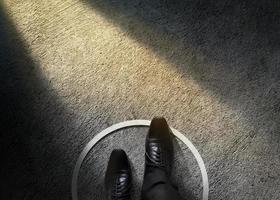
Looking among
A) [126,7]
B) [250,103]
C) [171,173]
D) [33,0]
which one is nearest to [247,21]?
[250,103]

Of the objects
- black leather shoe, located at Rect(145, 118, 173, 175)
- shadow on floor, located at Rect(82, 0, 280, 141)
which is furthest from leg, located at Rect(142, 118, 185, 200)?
shadow on floor, located at Rect(82, 0, 280, 141)

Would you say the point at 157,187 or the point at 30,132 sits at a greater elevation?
the point at 30,132

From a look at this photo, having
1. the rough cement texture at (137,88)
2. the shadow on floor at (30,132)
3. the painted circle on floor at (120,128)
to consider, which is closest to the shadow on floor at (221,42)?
the rough cement texture at (137,88)

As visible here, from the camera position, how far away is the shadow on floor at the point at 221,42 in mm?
1304

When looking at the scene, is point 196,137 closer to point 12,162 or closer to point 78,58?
point 78,58

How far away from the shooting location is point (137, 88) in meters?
1.30

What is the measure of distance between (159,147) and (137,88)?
0.73ft

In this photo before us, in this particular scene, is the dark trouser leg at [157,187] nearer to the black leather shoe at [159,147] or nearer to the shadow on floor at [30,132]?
the black leather shoe at [159,147]

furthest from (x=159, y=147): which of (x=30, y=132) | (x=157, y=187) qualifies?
(x=30, y=132)

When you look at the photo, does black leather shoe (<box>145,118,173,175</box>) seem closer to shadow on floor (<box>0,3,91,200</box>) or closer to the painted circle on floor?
the painted circle on floor

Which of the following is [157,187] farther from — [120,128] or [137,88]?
[137,88]

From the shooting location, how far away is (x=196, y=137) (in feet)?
4.15

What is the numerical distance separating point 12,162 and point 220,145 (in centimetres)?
70

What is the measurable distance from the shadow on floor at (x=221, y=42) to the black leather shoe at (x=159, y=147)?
0.21 metres
